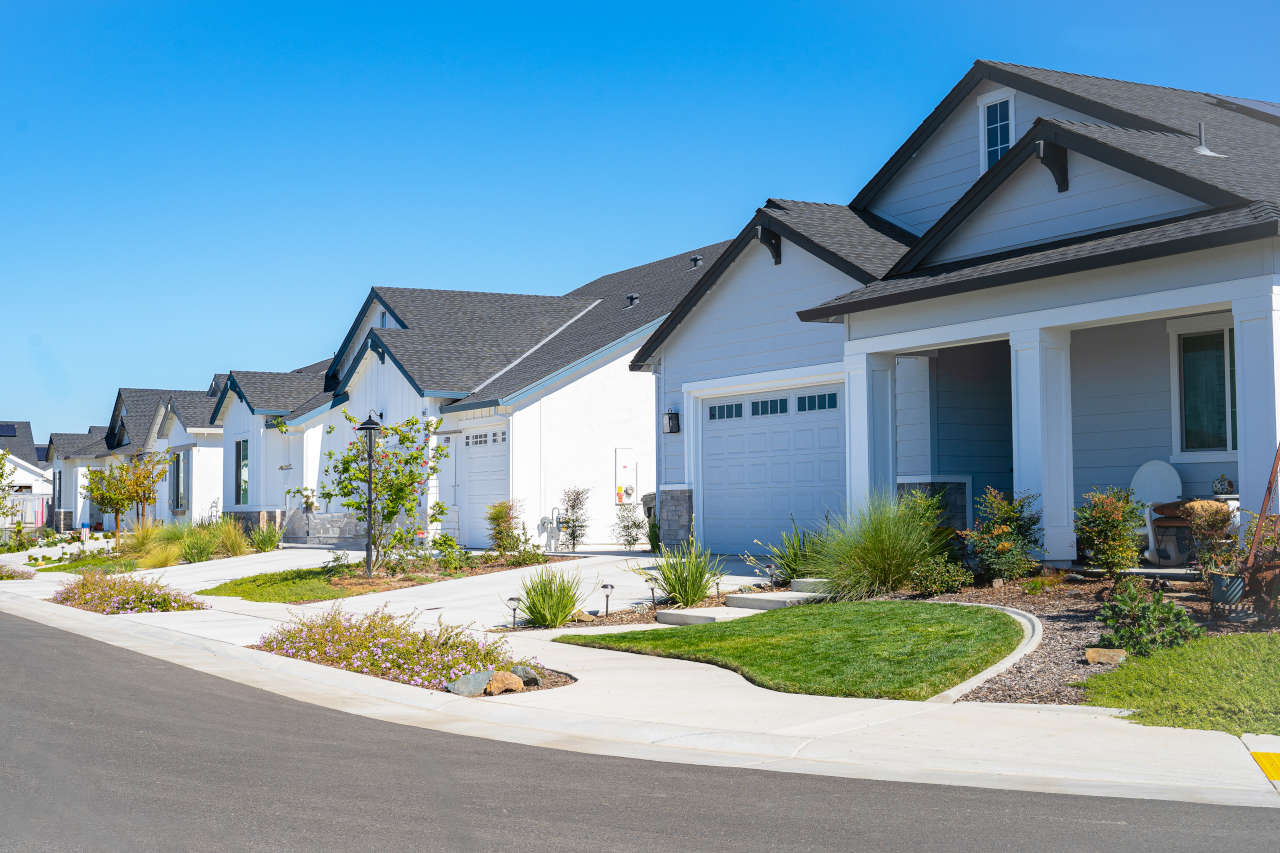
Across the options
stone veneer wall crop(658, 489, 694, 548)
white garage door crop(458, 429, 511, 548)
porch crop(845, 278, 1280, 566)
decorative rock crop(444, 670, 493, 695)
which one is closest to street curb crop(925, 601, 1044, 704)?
porch crop(845, 278, 1280, 566)

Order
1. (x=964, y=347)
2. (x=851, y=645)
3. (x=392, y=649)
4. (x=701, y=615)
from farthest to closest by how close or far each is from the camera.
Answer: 1. (x=964, y=347)
2. (x=701, y=615)
3. (x=392, y=649)
4. (x=851, y=645)

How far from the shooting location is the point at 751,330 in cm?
1972

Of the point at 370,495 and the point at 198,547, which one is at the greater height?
the point at 370,495

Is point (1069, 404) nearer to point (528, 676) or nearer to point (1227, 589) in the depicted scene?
point (1227, 589)

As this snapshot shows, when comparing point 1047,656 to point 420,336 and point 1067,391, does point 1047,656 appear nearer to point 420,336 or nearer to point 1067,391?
point 1067,391

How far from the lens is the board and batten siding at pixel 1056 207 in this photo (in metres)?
13.9

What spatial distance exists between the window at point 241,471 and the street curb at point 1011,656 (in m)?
30.2

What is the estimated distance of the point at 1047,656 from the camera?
33.3 ft

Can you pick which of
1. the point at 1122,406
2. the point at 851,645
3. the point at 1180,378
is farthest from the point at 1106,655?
the point at 1122,406

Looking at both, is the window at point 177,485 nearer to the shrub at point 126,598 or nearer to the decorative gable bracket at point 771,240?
the shrub at point 126,598

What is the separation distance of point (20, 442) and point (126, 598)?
2612 inches

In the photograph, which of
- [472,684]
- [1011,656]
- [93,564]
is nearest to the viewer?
[1011,656]

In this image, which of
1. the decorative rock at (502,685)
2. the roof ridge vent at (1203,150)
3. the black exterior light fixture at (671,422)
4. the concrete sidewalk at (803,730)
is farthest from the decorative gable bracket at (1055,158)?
the decorative rock at (502,685)

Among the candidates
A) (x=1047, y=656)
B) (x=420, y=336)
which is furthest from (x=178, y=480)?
(x=1047, y=656)
